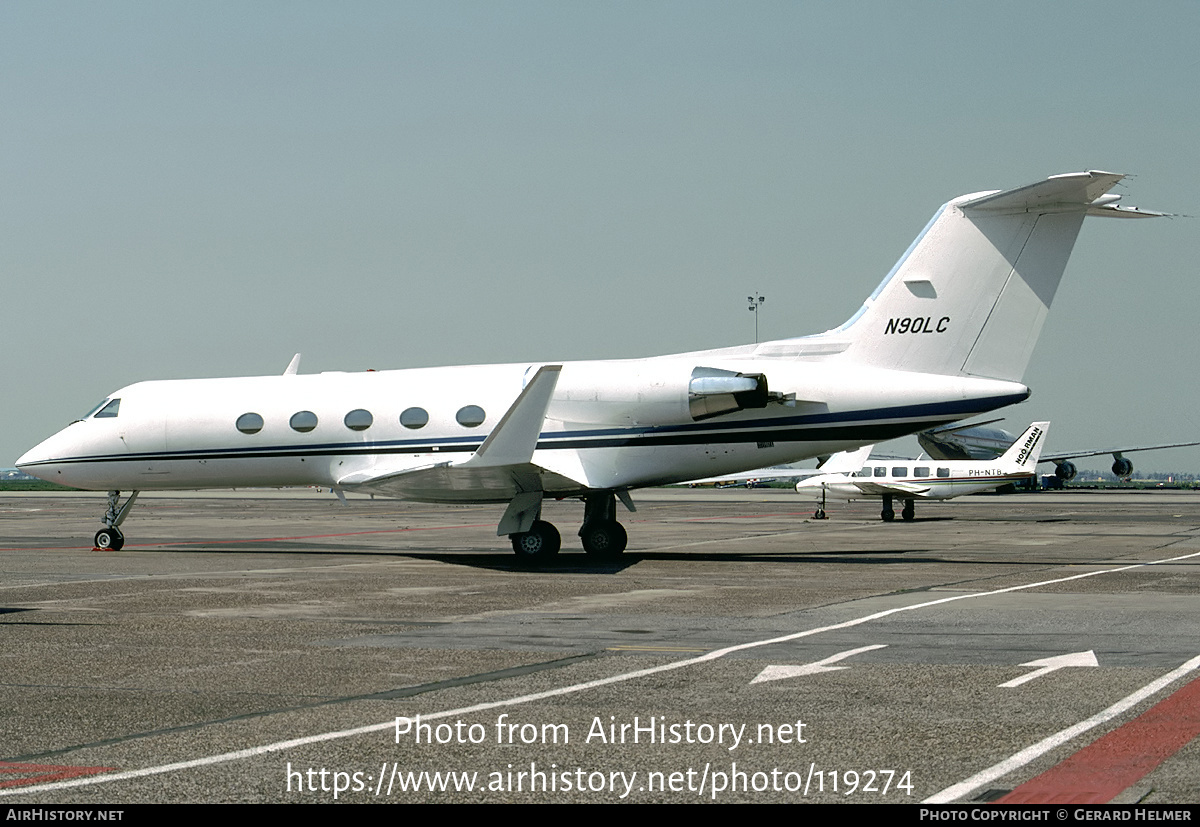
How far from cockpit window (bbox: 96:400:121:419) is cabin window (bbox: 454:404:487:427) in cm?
780

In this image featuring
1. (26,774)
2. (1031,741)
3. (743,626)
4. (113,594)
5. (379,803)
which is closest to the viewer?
(379,803)

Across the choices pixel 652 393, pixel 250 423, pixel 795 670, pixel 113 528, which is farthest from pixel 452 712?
pixel 113 528

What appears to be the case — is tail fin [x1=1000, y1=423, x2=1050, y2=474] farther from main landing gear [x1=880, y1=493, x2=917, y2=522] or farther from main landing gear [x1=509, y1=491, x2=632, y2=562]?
main landing gear [x1=509, y1=491, x2=632, y2=562]

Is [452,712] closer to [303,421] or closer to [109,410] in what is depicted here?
[303,421]

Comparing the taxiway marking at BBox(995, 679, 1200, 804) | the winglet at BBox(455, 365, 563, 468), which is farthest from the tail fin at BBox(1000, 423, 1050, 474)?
the taxiway marking at BBox(995, 679, 1200, 804)

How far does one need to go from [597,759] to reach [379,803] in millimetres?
1315

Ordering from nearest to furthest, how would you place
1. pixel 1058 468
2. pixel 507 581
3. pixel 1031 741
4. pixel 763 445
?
1. pixel 1031 741
2. pixel 507 581
3. pixel 763 445
4. pixel 1058 468

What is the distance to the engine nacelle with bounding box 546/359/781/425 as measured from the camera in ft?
70.0

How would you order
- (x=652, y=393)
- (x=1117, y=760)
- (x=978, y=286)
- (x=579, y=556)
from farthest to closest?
(x=579, y=556) < (x=652, y=393) < (x=978, y=286) < (x=1117, y=760)

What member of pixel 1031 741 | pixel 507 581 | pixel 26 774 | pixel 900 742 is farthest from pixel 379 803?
pixel 507 581

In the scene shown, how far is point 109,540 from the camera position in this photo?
83.4 feet

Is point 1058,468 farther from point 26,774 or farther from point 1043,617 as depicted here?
point 26,774

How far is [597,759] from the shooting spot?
668 centimetres

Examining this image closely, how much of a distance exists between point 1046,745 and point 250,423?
2010cm
